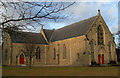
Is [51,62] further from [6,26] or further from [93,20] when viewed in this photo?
[6,26]

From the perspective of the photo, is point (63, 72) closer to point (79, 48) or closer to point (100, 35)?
point (79, 48)

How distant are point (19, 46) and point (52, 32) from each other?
15.9 m

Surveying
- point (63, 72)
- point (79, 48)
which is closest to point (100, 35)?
point (79, 48)

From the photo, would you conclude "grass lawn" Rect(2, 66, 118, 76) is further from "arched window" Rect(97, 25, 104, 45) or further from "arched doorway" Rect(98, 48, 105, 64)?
"arched window" Rect(97, 25, 104, 45)

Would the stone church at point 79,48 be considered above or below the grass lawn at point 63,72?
above

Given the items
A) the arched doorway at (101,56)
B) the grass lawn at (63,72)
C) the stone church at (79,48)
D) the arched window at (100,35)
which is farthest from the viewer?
the arched window at (100,35)

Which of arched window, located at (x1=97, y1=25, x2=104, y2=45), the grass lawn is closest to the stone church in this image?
arched window, located at (x1=97, y1=25, x2=104, y2=45)

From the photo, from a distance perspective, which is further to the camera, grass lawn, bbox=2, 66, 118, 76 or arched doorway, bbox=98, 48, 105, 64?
arched doorway, bbox=98, 48, 105, 64

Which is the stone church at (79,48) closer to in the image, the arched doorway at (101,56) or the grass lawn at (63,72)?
the arched doorway at (101,56)

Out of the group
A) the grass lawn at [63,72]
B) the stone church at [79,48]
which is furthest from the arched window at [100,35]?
the grass lawn at [63,72]

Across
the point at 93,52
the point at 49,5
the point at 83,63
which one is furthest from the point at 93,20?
the point at 49,5

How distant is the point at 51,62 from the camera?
167 feet

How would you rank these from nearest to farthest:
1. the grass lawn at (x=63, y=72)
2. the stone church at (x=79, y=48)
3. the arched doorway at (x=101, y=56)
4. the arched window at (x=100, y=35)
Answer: the grass lawn at (x=63, y=72) → the stone church at (x=79, y=48) → the arched doorway at (x=101, y=56) → the arched window at (x=100, y=35)

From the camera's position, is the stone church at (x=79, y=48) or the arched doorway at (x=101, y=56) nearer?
the stone church at (x=79, y=48)
